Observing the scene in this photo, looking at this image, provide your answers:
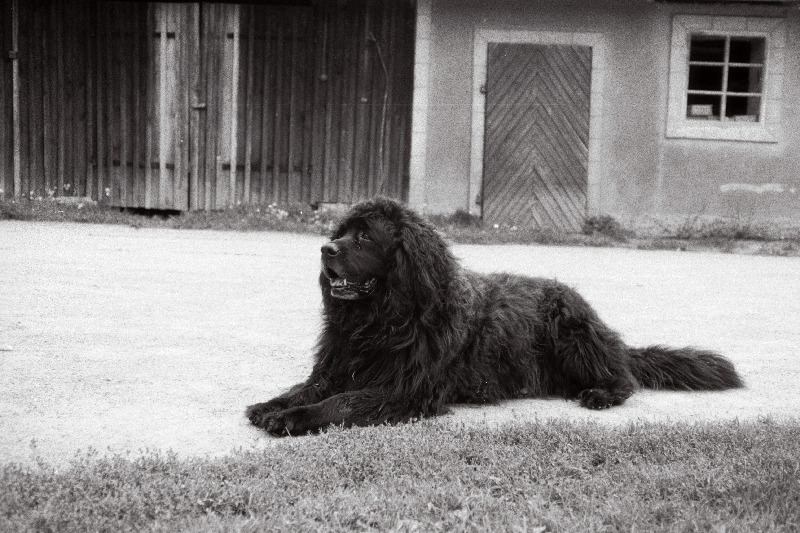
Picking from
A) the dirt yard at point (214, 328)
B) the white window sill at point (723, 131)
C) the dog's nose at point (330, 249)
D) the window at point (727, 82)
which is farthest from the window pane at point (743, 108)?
the dog's nose at point (330, 249)

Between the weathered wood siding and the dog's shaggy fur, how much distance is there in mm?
10245

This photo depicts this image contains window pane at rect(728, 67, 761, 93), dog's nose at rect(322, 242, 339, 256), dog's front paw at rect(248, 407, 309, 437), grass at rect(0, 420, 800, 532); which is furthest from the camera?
window pane at rect(728, 67, 761, 93)

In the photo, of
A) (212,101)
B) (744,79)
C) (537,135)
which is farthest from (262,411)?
(744,79)

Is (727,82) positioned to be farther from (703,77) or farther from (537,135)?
(537,135)

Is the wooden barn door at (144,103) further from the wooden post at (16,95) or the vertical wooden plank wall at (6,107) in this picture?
the vertical wooden plank wall at (6,107)

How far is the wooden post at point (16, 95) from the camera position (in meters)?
15.4

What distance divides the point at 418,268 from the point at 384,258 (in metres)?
0.19

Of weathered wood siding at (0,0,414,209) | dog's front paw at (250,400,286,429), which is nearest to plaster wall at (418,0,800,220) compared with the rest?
weathered wood siding at (0,0,414,209)

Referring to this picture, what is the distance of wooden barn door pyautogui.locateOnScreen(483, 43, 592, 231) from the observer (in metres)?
14.9

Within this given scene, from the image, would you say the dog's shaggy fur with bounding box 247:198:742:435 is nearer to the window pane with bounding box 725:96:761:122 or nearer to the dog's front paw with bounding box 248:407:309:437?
the dog's front paw with bounding box 248:407:309:437

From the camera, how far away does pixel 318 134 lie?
51.1ft

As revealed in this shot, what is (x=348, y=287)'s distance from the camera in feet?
15.6

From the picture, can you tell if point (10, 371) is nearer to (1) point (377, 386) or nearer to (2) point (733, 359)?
(1) point (377, 386)

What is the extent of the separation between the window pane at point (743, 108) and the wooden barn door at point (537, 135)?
9.03ft
